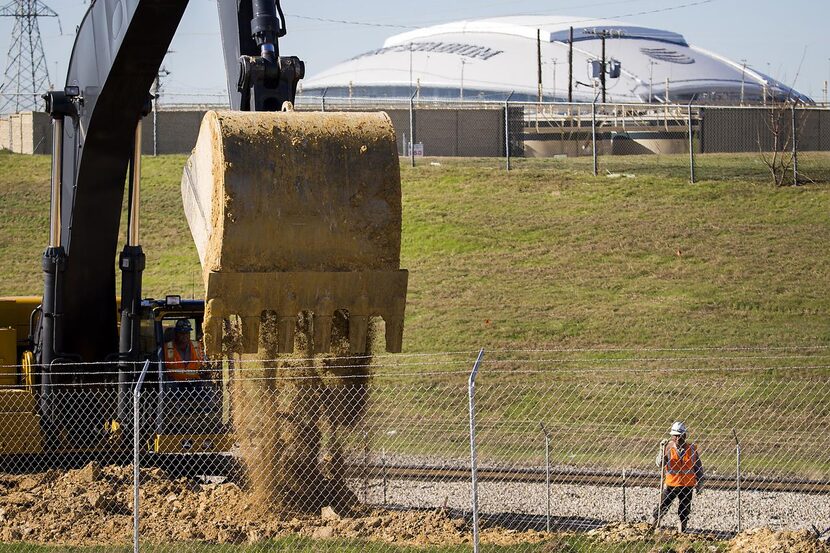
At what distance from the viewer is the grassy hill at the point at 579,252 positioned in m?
22.1

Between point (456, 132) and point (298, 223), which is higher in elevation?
point (456, 132)

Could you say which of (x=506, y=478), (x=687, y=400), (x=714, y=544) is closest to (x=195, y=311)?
(x=506, y=478)

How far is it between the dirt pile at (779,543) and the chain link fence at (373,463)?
0.05 meters

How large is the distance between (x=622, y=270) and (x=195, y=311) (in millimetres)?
13465

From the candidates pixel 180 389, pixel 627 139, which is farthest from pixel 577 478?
pixel 627 139

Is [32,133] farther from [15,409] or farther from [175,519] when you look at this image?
[175,519]

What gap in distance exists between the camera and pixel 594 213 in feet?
95.8

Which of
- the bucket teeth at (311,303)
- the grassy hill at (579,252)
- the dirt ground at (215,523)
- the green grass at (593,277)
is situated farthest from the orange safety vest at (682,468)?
the grassy hill at (579,252)

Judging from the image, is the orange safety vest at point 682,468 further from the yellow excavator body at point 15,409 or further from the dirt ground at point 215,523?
the yellow excavator body at point 15,409

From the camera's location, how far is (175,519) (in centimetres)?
1146

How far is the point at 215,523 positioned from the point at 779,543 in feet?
16.8

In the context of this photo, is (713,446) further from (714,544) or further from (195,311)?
(195,311)

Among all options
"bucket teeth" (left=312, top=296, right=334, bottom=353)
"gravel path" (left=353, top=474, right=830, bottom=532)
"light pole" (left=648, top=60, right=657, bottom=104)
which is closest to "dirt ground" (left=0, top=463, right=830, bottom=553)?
"gravel path" (left=353, top=474, right=830, bottom=532)

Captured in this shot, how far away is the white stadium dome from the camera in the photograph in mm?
90062
